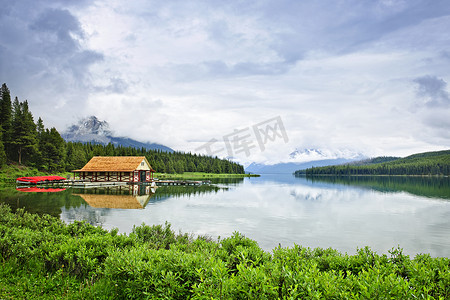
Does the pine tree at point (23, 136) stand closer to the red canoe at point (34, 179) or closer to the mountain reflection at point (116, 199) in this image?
the red canoe at point (34, 179)

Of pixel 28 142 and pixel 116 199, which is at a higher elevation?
pixel 28 142

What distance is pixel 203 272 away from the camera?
194 inches

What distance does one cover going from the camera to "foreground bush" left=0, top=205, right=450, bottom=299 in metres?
4.12

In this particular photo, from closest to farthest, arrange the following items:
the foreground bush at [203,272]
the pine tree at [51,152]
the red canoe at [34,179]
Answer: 1. the foreground bush at [203,272]
2. the red canoe at [34,179]
3. the pine tree at [51,152]

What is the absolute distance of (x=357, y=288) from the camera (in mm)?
4199

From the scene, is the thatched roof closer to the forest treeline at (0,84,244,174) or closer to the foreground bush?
the forest treeline at (0,84,244,174)

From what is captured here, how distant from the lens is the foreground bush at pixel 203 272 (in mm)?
4125

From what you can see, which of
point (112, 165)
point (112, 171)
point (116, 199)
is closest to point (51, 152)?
point (112, 165)

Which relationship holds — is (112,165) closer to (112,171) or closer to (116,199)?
(112,171)

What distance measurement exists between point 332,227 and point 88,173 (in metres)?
59.1

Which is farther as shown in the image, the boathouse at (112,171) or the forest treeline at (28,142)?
the forest treeline at (28,142)

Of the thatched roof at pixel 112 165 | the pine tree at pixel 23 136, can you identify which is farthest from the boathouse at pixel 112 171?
the pine tree at pixel 23 136

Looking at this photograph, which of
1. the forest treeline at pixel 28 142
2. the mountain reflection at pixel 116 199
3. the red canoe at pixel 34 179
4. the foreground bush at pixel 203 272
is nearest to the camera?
the foreground bush at pixel 203 272

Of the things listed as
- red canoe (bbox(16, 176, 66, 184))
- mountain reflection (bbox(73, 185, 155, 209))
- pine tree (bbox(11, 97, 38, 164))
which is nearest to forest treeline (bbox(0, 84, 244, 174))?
pine tree (bbox(11, 97, 38, 164))
